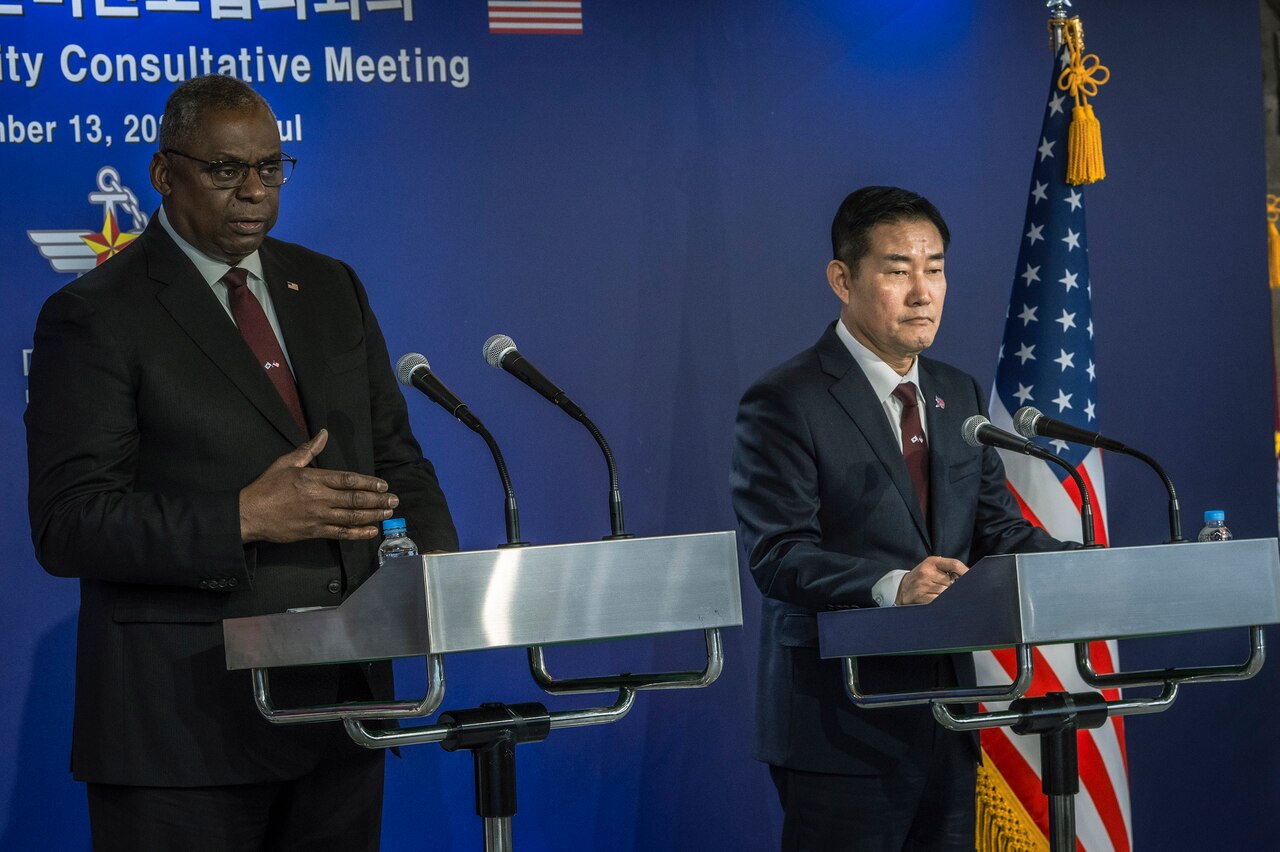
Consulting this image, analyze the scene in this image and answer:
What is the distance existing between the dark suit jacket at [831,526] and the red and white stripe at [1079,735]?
41.7 inches

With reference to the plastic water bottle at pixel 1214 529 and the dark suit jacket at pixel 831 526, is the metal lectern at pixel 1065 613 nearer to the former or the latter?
the plastic water bottle at pixel 1214 529

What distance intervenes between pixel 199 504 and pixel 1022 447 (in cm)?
136

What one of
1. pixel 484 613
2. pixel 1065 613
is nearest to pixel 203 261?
pixel 484 613

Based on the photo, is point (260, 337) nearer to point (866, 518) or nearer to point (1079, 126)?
point (866, 518)

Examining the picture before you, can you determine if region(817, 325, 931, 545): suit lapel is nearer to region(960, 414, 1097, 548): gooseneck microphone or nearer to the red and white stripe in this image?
region(960, 414, 1097, 548): gooseneck microphone

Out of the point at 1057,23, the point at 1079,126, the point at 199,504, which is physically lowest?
the point at 199,504

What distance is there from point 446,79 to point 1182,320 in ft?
8.20

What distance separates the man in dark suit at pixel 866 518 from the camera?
292cm

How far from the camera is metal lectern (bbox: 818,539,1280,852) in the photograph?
2.12 meters

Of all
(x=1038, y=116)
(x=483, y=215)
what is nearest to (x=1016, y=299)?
(x=1038, y=116)

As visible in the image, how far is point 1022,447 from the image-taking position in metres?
2.53

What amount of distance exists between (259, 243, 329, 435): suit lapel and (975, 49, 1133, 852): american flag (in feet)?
7.44

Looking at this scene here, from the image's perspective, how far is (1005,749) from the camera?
13.6ft

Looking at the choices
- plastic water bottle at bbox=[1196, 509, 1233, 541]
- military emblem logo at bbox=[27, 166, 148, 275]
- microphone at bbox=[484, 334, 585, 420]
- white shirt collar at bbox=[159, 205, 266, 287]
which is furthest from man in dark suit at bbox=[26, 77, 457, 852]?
military emblem logo at bbox=[27, 166, 148, 275]
